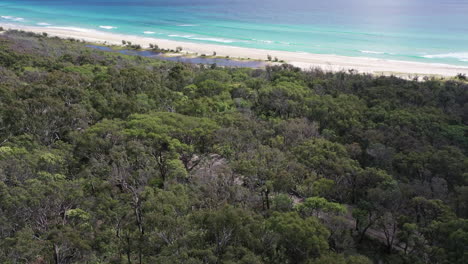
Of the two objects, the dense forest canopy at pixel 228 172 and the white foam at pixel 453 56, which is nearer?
the dense forest canopy at pixel 228 172

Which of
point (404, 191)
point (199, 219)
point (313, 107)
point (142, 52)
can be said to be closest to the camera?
point (199, 219)

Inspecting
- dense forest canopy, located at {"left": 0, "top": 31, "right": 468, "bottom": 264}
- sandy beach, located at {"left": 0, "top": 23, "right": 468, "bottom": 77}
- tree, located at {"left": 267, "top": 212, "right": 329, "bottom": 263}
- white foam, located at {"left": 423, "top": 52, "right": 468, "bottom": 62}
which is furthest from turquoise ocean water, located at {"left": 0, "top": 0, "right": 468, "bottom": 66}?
tree, located at {"left": 267, "top": 212, "right": 329, "bottom": 263}

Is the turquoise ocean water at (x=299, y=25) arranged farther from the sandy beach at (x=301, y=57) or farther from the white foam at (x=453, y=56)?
the sandy beach at (x=301, y=57)

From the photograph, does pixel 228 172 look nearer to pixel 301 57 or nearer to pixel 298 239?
Result: pixel 298 239

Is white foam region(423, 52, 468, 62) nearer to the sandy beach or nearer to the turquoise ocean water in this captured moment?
the turquoise ocean water

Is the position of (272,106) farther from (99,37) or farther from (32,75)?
(99,37)

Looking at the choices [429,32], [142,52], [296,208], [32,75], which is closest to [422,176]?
[296,208]

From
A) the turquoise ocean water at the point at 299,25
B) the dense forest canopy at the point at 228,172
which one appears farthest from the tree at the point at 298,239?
the turquoise ocean water at the point at 299,25
